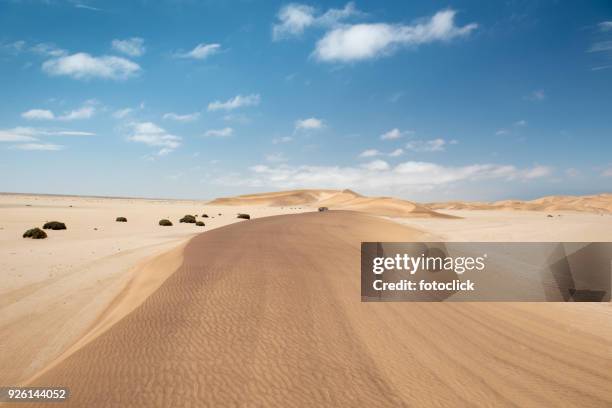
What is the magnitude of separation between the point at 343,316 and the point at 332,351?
127 cm

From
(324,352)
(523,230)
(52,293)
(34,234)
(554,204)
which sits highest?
(554,204)

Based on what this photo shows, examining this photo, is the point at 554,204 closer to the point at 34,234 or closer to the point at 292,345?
the point at 34,234

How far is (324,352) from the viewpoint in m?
4.18

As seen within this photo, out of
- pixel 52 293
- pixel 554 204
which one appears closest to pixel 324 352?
pixel 52 293

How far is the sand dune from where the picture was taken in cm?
335

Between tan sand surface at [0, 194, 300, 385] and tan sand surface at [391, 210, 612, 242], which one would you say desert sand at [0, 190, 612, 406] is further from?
tan sand surface at [391, 210, 612, 242]

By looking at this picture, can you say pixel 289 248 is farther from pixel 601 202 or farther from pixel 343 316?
pixel 601 202

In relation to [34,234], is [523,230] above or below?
above

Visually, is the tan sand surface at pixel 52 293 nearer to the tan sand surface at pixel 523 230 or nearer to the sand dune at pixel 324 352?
the sand dune at pixel 324 352

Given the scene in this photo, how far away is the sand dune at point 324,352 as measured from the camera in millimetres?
3348

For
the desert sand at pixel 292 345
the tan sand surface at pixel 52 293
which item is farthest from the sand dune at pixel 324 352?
the tan sand surface at pixel 52 293

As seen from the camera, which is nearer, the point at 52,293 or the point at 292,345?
the point at 292,345

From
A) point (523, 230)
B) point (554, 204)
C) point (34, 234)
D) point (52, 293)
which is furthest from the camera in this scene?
point (554, 204)

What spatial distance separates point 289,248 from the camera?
11352mm
